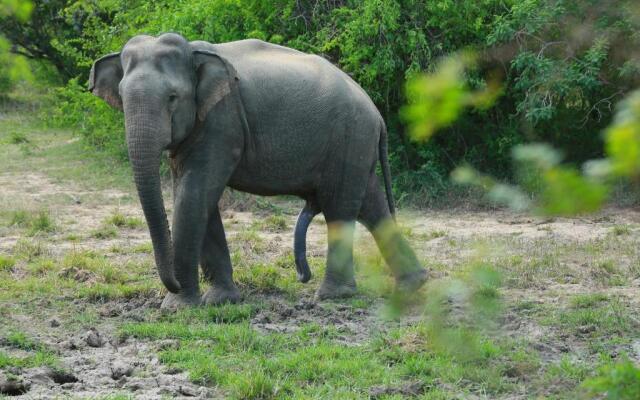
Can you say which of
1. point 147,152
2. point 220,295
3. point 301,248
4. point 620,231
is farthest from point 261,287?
point 620,231

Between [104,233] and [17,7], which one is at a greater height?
[17,7]

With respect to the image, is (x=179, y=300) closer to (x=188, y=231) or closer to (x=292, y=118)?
(x=188, y=231)

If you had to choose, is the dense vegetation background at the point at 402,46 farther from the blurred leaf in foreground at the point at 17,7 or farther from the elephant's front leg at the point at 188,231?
the blurred leaf in foreground at the point at 17,7

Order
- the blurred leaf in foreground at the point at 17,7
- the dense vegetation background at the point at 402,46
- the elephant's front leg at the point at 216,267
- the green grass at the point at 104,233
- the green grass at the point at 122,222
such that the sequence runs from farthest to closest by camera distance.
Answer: the dense vegetation background at the point at 402,46, the green grass at the point at 122,222, the green grass at the point at 104,233, the elephant's front leg at the point at 216,267, the blurred leaf in foreground at the point at 17,7

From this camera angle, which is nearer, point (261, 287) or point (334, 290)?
point (334, 290)

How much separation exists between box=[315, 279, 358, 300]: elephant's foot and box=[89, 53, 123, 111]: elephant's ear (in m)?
2.04

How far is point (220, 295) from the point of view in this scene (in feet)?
23.7

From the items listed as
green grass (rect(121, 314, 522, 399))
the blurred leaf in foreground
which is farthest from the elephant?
the blurred leaf in foreground

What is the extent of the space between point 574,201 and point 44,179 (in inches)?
511

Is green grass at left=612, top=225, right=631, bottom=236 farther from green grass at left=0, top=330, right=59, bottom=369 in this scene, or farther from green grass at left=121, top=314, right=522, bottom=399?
green grass at left=0, top=330, right=59, bottom=369

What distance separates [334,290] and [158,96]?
202cm

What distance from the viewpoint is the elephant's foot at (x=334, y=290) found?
7457 mm

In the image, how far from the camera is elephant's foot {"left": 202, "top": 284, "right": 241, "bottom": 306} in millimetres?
7195

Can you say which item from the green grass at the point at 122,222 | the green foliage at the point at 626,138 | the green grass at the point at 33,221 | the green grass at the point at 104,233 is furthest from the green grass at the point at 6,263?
the green foliage at the point at 626,138
